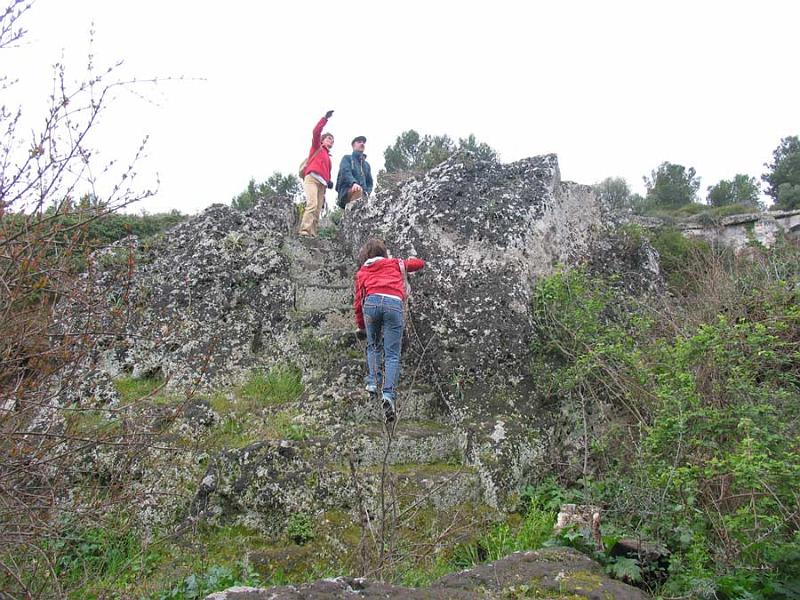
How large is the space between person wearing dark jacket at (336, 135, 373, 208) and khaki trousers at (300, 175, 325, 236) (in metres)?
0.38

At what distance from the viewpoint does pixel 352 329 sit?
7.77 metres

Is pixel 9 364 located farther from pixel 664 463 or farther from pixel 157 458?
pixel 664 463

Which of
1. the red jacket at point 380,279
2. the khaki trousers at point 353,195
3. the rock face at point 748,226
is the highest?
the khaki trousers at point 353,195

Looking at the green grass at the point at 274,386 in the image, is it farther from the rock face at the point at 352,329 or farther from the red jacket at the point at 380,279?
the red jacket at the point at 380,279

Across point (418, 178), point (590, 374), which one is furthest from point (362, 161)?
point (590, 374)

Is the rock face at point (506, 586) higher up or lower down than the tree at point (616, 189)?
lower down

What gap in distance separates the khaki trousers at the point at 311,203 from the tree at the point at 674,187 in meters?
18.3

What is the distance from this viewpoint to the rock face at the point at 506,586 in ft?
10.1

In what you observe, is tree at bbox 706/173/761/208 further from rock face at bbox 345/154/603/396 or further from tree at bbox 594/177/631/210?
rock face at bbox 345/154/603/396

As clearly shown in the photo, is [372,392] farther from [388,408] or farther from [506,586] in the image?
[506,586]

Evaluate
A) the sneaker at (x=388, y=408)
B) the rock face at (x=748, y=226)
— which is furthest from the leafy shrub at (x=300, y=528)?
the rock face at (x=748, y=226)

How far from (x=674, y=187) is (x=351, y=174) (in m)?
Answer: 19.1

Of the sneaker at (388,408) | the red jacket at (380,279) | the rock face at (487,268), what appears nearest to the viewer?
the sneaker at (388,408)

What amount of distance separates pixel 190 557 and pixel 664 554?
350cm
